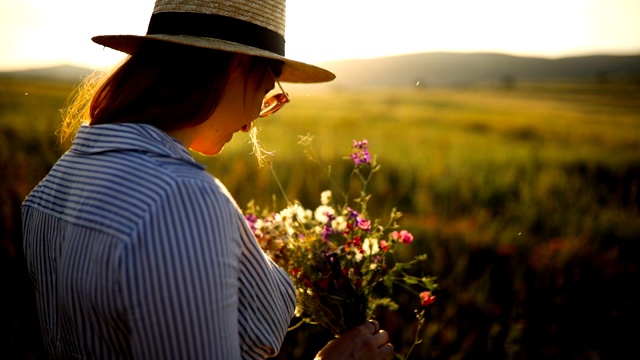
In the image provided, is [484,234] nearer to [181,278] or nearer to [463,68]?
[181,278]

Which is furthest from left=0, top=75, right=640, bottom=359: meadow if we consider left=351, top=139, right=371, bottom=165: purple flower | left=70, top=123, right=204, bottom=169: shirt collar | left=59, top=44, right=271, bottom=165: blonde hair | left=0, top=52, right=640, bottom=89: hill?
left=0, top=52, right=640, bottom=89: hill

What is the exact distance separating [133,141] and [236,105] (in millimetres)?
323

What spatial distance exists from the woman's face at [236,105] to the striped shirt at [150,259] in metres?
0.20

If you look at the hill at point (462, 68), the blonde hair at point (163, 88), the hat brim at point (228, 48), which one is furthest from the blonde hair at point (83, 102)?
the hill at point (462, 68)

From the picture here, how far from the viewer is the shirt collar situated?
1.02 m

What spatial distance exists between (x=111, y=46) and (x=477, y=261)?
3583 millimetres

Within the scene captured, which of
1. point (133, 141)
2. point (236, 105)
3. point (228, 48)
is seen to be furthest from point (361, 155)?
point (133, 141)

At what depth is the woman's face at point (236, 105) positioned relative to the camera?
1.25 meters

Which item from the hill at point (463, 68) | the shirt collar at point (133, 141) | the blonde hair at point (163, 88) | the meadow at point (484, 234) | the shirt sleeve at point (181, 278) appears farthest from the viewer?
the hill at point (463, 68)

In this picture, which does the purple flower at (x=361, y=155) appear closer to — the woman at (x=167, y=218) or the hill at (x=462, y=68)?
the woman at (x=167, y=218)

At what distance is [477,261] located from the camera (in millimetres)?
4250

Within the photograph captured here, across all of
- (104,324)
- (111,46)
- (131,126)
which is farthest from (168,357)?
(111,46)

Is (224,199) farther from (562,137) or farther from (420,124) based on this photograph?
(420,124)

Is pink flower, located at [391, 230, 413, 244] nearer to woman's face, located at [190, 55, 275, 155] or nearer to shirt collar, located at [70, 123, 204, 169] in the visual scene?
woman's face, located at [190, 55, 275, 155]
